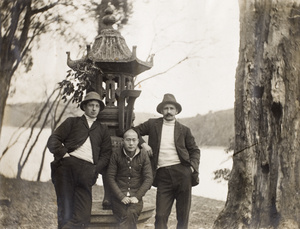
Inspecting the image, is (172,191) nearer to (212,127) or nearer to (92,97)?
(212,127)

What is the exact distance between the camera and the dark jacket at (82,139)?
162 inches

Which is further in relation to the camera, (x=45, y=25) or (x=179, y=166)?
(x=45, y=25)

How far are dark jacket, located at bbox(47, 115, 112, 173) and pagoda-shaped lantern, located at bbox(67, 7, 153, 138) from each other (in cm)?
27

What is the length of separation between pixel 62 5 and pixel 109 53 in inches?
38.5

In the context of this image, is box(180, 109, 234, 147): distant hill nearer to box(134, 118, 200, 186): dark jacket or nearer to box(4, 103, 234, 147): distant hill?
box(4, 103, 234, 147): distant hill

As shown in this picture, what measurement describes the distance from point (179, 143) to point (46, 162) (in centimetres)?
171

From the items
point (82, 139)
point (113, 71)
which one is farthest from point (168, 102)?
point (82, 139)

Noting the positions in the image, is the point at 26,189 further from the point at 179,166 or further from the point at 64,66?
the point at 179,166

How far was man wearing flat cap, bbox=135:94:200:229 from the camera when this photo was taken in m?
4.16

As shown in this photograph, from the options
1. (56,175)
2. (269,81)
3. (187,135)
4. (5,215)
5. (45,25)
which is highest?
(45,25)

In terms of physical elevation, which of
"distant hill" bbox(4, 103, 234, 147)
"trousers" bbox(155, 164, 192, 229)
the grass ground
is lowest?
the grass ground

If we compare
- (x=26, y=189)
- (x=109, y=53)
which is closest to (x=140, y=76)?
(x=109, y=53)

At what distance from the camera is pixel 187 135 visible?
4285 mm

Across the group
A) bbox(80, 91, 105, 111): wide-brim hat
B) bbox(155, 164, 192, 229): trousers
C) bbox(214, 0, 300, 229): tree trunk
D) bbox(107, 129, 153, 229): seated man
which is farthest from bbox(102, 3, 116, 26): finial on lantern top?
bbox(155, 164, 192, 229): trousers
